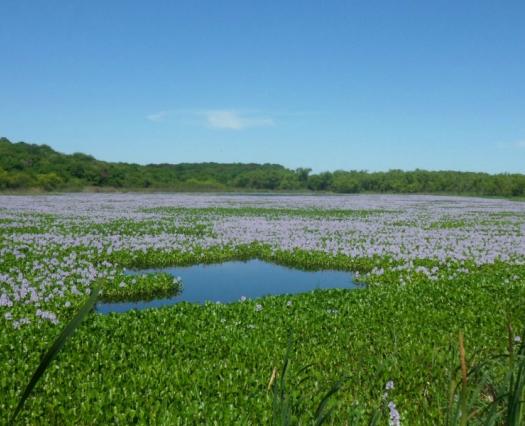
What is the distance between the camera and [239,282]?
12875mm

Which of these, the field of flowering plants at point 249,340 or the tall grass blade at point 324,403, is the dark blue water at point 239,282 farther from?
the tall grass blade at point 324,403

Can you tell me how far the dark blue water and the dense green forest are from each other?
6406 centimetres

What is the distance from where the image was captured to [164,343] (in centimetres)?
636

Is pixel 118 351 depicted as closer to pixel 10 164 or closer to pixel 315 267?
pixel 315 267

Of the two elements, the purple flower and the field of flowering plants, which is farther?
the field of flowering plants

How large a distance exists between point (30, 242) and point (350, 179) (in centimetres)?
11550

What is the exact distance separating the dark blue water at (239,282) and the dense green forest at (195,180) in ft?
210

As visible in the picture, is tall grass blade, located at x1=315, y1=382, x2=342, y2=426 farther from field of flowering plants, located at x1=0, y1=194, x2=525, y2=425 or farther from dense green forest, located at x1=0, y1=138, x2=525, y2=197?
dense green forest, located at x1=0, y1=138, x2=525, y2=197

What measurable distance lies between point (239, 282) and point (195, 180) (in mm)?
111127

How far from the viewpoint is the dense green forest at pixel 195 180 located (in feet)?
276

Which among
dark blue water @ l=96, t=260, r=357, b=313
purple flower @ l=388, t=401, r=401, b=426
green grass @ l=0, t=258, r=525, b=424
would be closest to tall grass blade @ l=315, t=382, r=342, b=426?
green grass @ l=0, t=258, r=525, b=424

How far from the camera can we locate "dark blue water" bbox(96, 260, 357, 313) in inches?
433

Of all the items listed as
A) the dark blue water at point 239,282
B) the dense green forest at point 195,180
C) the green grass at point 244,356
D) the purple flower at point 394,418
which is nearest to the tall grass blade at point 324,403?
the green grass at point 244,356

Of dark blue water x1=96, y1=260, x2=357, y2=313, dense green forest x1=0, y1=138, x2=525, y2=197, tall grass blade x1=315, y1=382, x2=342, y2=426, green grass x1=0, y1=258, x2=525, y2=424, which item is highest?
dense green forest x1=0, y1=138, x2=525, y2=197
